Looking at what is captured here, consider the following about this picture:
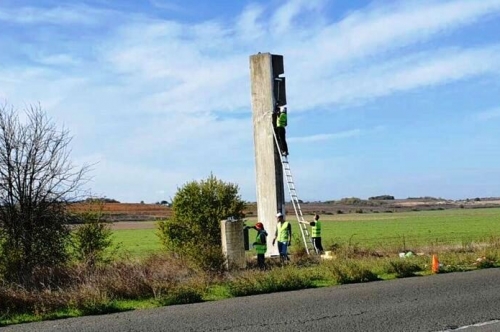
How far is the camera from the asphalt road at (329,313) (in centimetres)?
940

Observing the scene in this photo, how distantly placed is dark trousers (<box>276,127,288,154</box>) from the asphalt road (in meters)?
8.88

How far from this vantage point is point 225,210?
2325 centimetres

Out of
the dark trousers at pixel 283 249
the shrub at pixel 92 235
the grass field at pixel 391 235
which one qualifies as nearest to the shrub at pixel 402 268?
the dark trousers at pixel 283 249

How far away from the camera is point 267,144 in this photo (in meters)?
21.6

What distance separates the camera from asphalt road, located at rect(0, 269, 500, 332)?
30.8 ft

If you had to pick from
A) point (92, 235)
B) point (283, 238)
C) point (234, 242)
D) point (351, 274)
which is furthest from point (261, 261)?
point (92, 235)

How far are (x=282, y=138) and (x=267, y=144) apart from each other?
0.52 m

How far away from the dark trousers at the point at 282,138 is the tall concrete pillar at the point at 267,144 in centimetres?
20

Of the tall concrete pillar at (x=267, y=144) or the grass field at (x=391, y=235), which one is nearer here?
the tall concrete pillar at (x=267, y=144)

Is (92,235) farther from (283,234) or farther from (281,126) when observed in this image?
(281,126)

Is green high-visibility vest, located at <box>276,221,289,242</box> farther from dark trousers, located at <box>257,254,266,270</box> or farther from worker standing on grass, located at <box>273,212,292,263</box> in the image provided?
dark trousers, located at <box>257,254,266,270</box>

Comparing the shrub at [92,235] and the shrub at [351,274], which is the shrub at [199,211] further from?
the shrub at [351,274]

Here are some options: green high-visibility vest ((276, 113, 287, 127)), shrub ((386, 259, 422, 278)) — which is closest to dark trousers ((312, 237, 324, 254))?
green high-visibility vest ((276, 113, 287, 127))

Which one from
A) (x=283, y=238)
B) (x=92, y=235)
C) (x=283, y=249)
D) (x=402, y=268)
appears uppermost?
(x=92, y=235)
